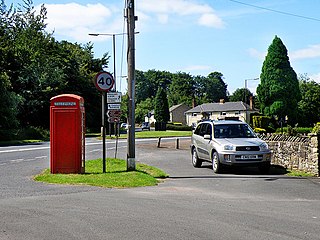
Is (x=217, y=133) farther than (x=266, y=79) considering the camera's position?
No

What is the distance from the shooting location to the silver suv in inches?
637

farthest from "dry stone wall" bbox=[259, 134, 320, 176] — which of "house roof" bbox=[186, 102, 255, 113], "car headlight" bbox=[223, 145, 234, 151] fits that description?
"house roof" bbox=[186, 102, 255, 113]

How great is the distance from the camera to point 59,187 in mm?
12273

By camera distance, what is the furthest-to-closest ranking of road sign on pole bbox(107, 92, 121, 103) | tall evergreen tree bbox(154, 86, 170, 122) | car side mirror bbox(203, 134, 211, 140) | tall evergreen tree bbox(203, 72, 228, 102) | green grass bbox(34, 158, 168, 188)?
tall evergreen tree bbox(203, 72, 228, 102), tall evergreen tree bbox(154, 86, 170, 122), car side mirror bbox(203, 134, 211, 140), road sign on pole bbox(107, 92, 121, 103), green grass bbox(34, 158, 168, 188)

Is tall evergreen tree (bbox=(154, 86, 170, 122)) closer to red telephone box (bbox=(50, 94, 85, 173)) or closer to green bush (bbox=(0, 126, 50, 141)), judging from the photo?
green bush (bbox=(0, 126, 50, 141))

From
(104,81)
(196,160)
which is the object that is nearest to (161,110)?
(196,160)

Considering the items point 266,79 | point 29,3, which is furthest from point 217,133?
point 266,79

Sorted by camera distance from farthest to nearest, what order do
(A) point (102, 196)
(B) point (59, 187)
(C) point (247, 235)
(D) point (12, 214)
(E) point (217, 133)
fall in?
(E) point (217, 133) < (B) point (59, 187) < (A) point (102, 196) < (D) point (12, 214) < (C) point (247, 235)

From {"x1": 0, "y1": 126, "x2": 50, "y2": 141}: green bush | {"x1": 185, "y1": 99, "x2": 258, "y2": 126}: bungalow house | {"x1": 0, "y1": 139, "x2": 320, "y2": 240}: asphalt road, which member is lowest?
{"x1": 0, "y1": 139, "x2": 320, "y2": 240}: asphalt road

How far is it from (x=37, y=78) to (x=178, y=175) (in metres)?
45.1

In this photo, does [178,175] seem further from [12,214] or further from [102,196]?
[12,214]

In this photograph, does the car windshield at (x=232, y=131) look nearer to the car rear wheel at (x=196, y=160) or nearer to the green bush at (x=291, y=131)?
the car rear wheel at (x=196, y=160)

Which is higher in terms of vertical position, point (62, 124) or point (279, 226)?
point (62, 124)

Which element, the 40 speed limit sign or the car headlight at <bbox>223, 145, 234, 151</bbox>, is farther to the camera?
the car headlight at <bbox>223, 145, 234, 151</bbox>
